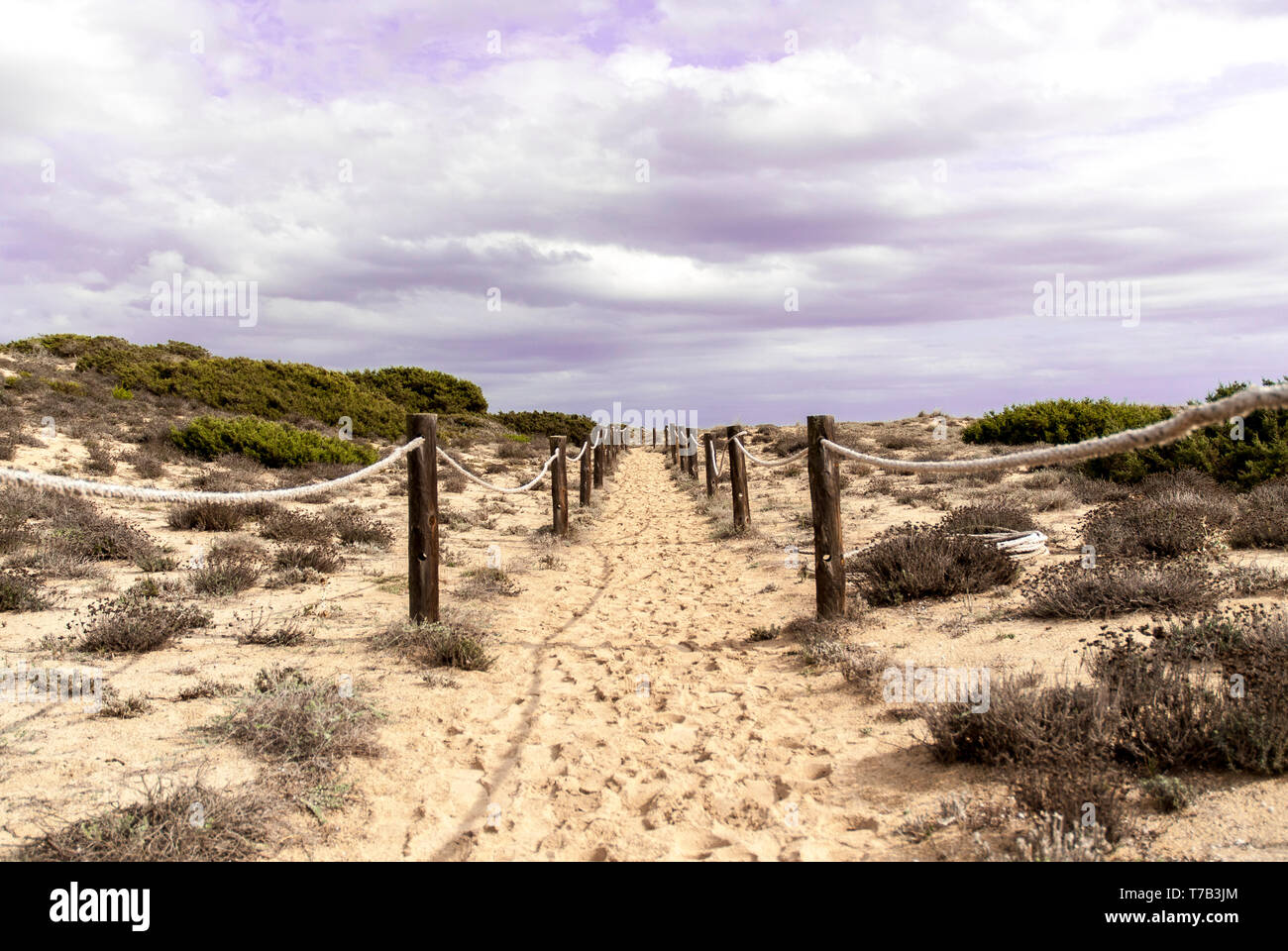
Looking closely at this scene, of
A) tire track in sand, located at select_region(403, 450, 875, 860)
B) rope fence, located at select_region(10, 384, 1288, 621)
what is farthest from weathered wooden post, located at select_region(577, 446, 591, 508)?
tire track in sand, located at select_region(403, 450, 875, 860)

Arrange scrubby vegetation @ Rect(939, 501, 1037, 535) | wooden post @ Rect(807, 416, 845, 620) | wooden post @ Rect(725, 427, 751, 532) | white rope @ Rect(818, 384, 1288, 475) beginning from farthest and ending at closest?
1. wooden post @ Rect(725, 427, 751, 532)
2. scrubby vegetation @ Rect(939, 501, 1037, 535)
3. wooden post @ Rect(807, 416, 845, 620)
4. white rope @ Rect(818, 384, 1288, 475)

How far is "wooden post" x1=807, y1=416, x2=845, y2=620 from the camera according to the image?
5988mm

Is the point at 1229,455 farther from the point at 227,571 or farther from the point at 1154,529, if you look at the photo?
the point at 227,571

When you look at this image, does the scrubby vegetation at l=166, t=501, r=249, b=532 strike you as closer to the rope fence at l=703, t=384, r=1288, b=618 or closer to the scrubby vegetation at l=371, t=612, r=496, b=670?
the scrubby vegetation at l=371, t=612, r=496, b=670

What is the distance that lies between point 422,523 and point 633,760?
268cm

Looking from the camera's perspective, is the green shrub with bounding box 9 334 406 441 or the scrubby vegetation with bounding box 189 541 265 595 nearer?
the scrubby vegetation with bounding box 189 541 265 595

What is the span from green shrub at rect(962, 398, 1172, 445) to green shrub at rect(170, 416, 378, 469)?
17.4 metres

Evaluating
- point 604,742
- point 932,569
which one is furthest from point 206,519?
point 932,569

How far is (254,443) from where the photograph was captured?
16875 millimetres

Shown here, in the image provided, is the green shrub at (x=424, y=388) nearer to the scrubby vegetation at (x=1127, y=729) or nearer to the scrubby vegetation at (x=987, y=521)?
the scrubby vegetation at (x=987, y=521)

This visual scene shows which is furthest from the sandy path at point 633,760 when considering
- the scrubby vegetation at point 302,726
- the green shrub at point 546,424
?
the green shrub at point 546,424

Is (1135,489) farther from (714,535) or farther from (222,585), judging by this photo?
(222,585)
